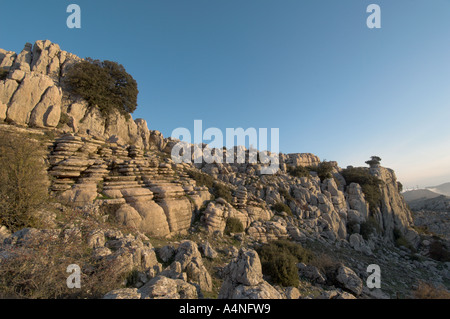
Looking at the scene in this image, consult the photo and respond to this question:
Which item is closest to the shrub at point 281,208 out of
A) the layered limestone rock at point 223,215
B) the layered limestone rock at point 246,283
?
the layered limestone rock at point 223,215

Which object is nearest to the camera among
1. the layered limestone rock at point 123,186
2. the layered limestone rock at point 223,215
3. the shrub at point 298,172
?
the layered limestone rock at point 123,186

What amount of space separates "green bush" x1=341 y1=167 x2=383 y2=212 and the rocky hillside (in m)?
3.49

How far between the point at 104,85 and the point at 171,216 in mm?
22147

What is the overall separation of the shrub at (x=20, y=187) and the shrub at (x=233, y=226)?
1004 centimetres

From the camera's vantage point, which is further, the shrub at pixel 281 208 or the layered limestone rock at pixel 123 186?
the shrub at pixel 281 208

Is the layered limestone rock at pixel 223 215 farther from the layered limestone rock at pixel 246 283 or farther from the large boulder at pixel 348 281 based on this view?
the layered limestone rock at pixel 246 283

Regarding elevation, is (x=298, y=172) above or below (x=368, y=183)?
above

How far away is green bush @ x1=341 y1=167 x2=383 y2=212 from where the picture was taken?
28598 mm

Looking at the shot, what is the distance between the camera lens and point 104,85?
23234mm

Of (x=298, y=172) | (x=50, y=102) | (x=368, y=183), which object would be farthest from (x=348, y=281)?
(x=368, y=183)

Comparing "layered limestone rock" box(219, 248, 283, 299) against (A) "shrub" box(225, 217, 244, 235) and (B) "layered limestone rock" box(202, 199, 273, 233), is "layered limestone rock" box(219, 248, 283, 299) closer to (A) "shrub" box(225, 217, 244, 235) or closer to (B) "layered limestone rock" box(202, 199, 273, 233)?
(B) "layered limestone rock" box(202, 199, 273, 233)

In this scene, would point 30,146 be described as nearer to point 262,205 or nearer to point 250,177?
point 262,205

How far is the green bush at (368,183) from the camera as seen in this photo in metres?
28.6

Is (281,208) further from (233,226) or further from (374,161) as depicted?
(374,161)
